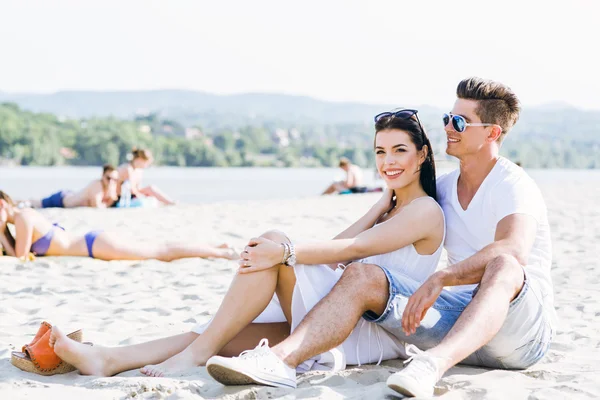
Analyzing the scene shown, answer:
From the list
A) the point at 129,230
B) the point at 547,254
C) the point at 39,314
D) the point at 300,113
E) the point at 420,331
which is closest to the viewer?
the point at 420,331

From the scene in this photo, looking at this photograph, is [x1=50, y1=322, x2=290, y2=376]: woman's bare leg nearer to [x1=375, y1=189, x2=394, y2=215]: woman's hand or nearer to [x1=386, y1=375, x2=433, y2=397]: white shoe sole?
[x1=375, y1=189, x2=394, y2=215]: woman's hand

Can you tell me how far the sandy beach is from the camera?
2.69 m

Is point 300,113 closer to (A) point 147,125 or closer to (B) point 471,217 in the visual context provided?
(A) point 147,125

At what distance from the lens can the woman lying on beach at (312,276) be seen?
9.59 feet

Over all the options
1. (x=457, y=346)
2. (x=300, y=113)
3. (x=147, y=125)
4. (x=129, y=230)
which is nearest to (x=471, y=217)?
(x=457, y=346)

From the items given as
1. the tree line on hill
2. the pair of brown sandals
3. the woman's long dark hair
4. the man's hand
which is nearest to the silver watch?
the man's hand

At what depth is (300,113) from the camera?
15512 centimetres

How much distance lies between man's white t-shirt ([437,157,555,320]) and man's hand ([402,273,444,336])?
43cm

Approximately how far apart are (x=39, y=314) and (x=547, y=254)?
2.82 meters

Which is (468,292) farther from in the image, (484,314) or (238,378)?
(238,378)

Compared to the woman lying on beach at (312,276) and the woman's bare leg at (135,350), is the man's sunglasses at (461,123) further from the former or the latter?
the woman's bare leg at (135,350)

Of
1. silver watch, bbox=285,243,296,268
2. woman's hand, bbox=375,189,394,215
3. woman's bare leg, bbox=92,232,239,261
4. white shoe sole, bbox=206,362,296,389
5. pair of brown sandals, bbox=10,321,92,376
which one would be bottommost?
woman's bare leg, bbox=92,232,239,261

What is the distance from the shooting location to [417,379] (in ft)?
7.95

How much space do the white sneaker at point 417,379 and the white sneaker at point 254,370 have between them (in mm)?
411
